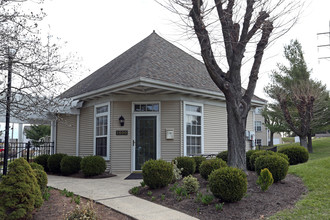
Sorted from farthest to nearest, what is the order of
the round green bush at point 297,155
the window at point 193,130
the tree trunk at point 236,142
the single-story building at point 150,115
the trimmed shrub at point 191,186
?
the window at point 193,130
the round green bush at point 297,155
the single-story building at point 150,115
the tree trunk at point 236,142
the trimmed shrub at point 191,186

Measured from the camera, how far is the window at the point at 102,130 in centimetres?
1040

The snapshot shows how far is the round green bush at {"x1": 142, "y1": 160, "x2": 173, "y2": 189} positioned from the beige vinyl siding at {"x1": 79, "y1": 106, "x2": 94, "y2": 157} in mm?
5260

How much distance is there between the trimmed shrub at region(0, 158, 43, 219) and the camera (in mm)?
4198

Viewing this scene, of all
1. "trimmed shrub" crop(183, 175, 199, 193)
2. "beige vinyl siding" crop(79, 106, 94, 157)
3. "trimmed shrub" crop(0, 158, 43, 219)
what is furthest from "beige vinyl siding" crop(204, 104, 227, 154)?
"trimmed shrub" crop(0, 158, 43, 219)

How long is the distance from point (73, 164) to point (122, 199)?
4.51 meters

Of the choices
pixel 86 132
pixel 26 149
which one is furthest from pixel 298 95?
pixel 26 149

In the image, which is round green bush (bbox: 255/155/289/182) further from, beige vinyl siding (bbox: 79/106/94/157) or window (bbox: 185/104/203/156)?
beige vinyl siding (bbox: 79/106/94/157)

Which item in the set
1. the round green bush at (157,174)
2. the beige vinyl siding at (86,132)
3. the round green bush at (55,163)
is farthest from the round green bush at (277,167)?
the round green bush at (55,163)

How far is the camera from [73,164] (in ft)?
32.0

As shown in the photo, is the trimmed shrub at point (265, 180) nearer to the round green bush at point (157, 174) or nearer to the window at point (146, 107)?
the round green bush at point (157, 174)

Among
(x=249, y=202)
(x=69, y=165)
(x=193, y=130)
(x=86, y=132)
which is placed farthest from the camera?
(x=86, y=132)

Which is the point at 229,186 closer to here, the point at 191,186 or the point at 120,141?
the point at 191,186

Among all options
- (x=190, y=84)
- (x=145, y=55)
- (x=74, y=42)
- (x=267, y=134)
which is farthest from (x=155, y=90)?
(x=267, y=134)

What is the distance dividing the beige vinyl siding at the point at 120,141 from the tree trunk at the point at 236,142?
4.09 m
